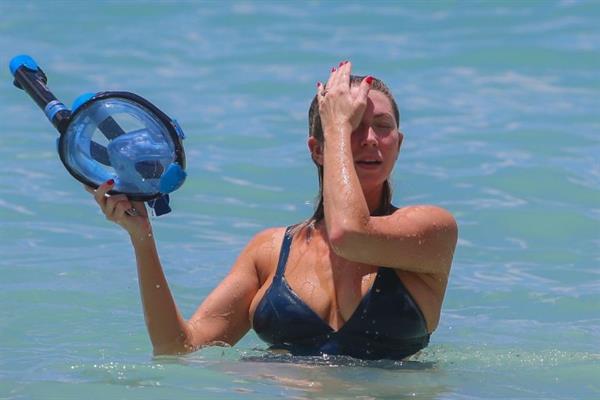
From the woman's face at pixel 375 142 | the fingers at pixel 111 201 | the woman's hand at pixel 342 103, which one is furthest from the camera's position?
the woman's face at pixel 375 142

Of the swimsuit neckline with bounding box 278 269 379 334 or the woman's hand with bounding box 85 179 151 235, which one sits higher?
the woman's hand with bounding box 85 179 151 235

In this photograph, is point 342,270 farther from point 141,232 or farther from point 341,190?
point 141,232

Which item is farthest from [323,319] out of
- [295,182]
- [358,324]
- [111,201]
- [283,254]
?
[295,182]

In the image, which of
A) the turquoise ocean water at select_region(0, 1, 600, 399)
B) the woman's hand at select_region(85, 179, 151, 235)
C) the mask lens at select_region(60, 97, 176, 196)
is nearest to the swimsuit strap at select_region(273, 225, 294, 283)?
the turquoise ocean water at select_region(0, 1, 600, 399)

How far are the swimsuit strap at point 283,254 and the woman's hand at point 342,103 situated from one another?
1.88 feet

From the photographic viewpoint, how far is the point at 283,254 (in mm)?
5262

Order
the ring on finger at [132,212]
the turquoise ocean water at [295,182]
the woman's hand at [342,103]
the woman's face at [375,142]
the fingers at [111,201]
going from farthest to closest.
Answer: the turquoise ocean water at [295,182] < the woman's face at [375,142] < the woman's hand at [342,103] < the ring on finger at [132,212] < the fingers at [111,201]

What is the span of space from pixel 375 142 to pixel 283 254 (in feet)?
1.99

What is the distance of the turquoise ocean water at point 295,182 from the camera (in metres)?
5.13

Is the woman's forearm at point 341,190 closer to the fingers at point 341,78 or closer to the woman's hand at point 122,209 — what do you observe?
the fingers at point 341,78

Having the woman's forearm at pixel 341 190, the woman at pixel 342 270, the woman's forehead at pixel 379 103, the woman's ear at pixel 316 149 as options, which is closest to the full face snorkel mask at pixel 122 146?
the woman at pixel 342 270

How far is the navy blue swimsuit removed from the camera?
5.02 meters

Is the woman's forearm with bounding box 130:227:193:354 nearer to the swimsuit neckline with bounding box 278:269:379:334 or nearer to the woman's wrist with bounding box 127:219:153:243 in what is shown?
the woman's wrist with bounding box 127:219:153:243

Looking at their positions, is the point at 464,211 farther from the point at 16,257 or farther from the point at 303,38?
the point at 303,38
